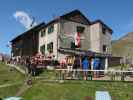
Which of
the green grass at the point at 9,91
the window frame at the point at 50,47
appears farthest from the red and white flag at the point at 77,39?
the green grass at the point at 9,91

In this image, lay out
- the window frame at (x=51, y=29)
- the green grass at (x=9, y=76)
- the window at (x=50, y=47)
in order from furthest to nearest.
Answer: the window frame at (x=51, y=29), the window at (x=50, y=47), the green grass at (x=9, y=76)

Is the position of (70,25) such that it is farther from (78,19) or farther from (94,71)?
(94,71)

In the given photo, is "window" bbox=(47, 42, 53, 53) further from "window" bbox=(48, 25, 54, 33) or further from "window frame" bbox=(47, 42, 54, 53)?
"window" bbox=(48, 25, 54, 33)

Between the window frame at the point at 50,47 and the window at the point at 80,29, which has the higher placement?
the window at the point at 80,29

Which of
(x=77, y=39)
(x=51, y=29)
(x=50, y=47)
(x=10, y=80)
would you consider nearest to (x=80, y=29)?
(x=77, y=39)

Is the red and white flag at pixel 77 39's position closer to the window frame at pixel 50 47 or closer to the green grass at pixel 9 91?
the window frame at pixel 50 47

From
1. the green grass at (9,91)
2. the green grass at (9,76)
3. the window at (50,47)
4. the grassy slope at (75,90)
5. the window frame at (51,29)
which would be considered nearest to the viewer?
the grassy slope at (75,90)

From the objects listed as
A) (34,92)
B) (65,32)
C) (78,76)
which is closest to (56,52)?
(65,32)

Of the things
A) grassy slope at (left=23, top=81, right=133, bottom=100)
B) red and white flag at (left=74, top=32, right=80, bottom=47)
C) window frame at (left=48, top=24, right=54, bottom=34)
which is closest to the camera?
grassy slope at (left=23, top=81, right=133, bottom=100)

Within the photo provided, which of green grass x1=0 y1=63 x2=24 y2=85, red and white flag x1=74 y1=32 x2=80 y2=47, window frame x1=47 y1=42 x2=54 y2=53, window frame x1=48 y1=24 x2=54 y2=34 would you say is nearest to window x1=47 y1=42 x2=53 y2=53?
window frame x1=47 y1=42 x2=54 y2=53

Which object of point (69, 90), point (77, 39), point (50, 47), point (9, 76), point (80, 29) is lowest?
point (69, 90)

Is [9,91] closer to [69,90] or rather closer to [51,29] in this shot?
[69,90]

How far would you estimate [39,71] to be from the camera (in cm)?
3841

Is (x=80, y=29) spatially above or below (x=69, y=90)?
above
